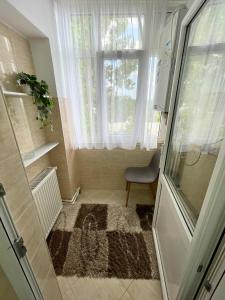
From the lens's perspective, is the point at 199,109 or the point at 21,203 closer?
the point at 21,203

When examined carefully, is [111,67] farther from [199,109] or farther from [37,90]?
[199,109]

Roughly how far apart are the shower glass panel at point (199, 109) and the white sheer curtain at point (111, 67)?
0.72m

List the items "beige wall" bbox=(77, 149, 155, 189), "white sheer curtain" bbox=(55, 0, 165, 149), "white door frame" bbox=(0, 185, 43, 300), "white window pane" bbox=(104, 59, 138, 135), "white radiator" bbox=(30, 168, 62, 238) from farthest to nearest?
"beige wall" bbox=(77, 149, 155, 189), "white window pane" bbox=(104, 59, 138, 135), "white sheer curtain" bbox=(55, 0, 165, 149), "white radiator" bbox=(30, 168, 62, 238), "white door frame" bbox=(0, 185, 43, 300)

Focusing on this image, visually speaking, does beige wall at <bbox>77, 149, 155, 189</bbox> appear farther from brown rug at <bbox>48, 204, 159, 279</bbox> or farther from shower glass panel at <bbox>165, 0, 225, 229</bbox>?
shower glass panel at <bbox>165, 0, 225, 229</bbox>

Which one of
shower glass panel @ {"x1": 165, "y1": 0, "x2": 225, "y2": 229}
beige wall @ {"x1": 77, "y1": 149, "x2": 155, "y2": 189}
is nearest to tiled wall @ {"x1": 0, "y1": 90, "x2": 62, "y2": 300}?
shower glass panel @ {"x1": 165, "y1": 0, "x2": 225, "y2": 229}

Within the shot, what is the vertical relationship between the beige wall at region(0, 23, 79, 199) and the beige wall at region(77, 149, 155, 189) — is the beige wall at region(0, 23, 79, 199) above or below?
above

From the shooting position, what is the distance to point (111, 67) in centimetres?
171

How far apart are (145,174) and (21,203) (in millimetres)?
1684

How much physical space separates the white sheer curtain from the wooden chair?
28 cm

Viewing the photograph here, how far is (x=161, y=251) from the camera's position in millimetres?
1323

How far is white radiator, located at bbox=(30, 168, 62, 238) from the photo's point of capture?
142 cm

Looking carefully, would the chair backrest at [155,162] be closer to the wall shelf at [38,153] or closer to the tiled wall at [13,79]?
the wall shelf at [38,153]

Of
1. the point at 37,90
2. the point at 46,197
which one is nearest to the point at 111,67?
the point at 37,90

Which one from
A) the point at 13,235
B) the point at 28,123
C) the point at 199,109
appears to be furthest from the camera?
the point at 28,123
